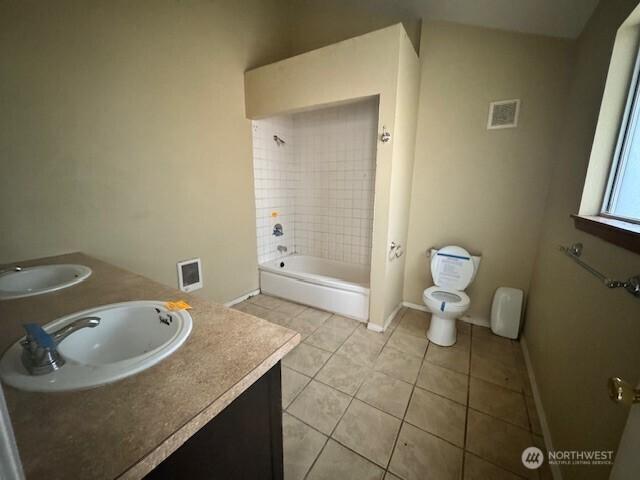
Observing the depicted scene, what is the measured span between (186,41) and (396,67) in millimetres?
1604

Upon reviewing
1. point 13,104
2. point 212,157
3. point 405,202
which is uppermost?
point 13,104

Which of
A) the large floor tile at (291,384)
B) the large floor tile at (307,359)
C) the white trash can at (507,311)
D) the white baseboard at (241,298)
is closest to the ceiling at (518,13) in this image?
the white trash can at (507,311)

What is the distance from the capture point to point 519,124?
1931 millimetres

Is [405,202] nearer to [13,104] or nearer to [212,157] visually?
[212,157]

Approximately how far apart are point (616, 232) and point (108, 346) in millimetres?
1846

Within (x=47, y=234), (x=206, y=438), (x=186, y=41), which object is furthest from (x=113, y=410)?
(x=186, y=41)

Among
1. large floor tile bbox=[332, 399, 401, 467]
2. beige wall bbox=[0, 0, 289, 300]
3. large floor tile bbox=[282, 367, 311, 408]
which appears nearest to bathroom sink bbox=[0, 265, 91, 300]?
beige wall bbox=[0, 0, 289, 300]

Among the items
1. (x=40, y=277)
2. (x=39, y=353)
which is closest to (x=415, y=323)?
(x=39, y=353)

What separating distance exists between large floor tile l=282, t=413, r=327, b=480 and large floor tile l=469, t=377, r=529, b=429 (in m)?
0.94

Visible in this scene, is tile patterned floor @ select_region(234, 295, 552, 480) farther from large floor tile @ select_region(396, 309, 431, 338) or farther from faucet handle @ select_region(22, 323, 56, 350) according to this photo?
faucet handle @ select_region(22, 323, 56, 350)

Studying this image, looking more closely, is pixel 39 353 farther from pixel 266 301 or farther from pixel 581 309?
pixel 266 301

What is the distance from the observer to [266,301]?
2711 mm

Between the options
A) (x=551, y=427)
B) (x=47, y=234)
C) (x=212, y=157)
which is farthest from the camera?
(x=212, y=157)

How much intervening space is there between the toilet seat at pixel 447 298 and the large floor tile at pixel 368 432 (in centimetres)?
90
